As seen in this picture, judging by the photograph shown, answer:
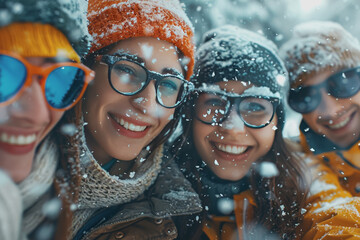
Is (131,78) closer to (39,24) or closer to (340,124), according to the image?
(39,24)

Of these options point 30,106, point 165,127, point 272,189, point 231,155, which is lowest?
point 272,189

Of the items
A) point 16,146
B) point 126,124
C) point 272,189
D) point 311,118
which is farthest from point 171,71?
A: point 311,118

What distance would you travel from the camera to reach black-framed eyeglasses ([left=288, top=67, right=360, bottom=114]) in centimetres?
146

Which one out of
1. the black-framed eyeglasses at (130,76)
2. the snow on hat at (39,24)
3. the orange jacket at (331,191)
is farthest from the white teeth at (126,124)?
the orange jacket at (331,191)

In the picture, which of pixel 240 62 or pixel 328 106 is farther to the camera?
pixel 328 106

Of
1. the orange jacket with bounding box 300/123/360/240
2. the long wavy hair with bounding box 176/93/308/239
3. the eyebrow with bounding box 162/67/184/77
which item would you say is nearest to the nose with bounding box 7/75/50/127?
the eyebrow with bounding box 162/67/184/77

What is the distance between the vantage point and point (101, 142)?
41.2 inches

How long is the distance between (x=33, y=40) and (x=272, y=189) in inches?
50.5

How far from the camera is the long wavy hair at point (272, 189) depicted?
1372 millimetres

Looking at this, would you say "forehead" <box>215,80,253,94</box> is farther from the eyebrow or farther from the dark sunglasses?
the dark sunglasses

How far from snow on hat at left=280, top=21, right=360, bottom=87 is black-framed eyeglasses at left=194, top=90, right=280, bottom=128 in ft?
1.06

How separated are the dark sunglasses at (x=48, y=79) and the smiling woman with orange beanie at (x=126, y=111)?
135mm

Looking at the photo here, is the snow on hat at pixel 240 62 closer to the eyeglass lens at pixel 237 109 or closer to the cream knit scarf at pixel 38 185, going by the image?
the eyeglass lens at pixel 237 109

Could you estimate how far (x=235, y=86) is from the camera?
1.29 metres
